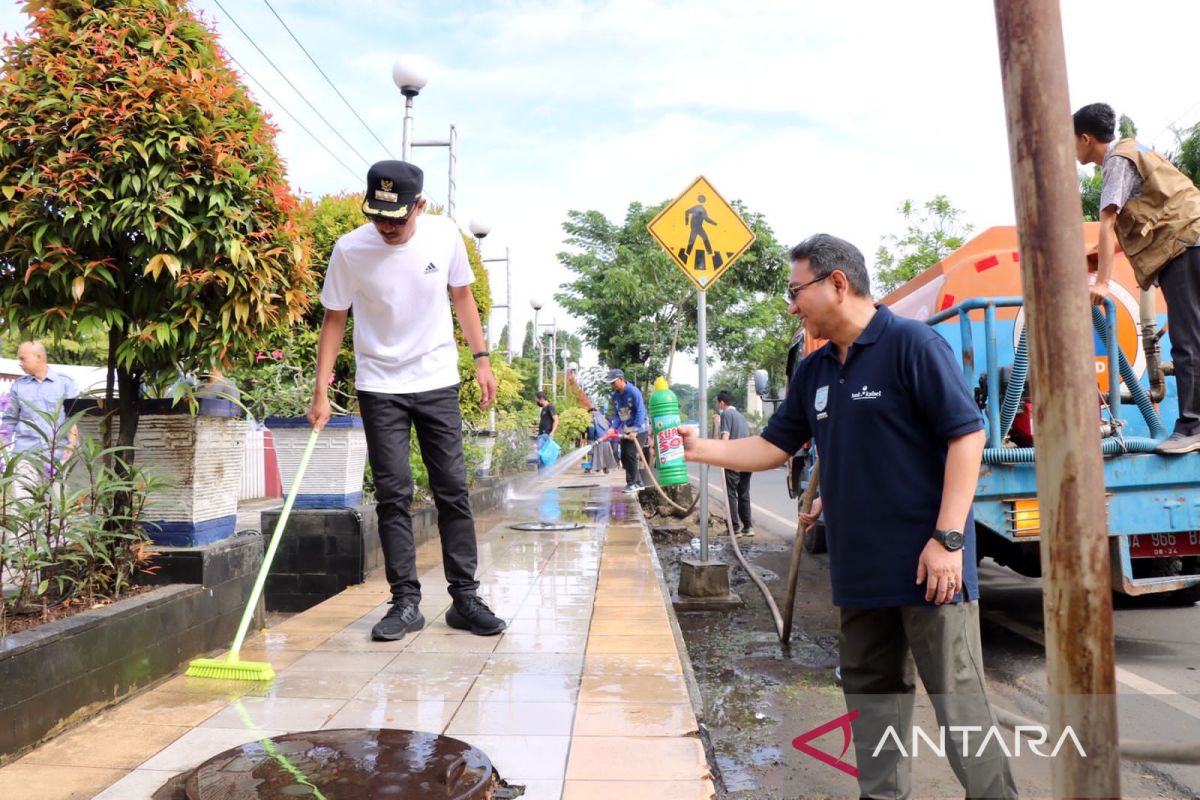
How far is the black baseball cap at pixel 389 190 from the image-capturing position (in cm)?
387

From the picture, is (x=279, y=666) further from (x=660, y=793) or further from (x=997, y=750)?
(x=997, y=750)

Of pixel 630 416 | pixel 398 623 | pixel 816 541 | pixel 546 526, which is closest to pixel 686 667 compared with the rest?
pixel 398 623

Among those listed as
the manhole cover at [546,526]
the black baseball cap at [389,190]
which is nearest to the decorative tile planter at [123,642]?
the black baseball cap at [389,190]

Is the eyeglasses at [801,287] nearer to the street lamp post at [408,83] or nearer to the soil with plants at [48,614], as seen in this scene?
the soil with plants at [48,614]

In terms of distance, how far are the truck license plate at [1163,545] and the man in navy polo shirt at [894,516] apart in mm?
2819

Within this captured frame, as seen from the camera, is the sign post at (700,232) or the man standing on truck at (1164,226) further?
the sign post at (700,232)

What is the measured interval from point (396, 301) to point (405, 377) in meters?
0.35

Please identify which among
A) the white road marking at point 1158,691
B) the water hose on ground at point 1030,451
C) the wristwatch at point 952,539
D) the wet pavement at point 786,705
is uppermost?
the water hose on ground at point 1030,451

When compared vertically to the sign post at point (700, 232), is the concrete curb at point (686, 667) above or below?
below

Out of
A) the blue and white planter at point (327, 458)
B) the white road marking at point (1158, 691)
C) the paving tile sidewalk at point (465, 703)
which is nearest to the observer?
the paving tile sidewalk at point (465, 703)

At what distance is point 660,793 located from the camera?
242 cm

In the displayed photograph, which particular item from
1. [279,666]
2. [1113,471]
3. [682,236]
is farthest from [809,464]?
[279,666]

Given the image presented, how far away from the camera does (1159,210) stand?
4.68m

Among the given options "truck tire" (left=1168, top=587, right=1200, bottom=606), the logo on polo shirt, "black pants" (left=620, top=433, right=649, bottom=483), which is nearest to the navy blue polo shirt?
the logo on polo shirt
